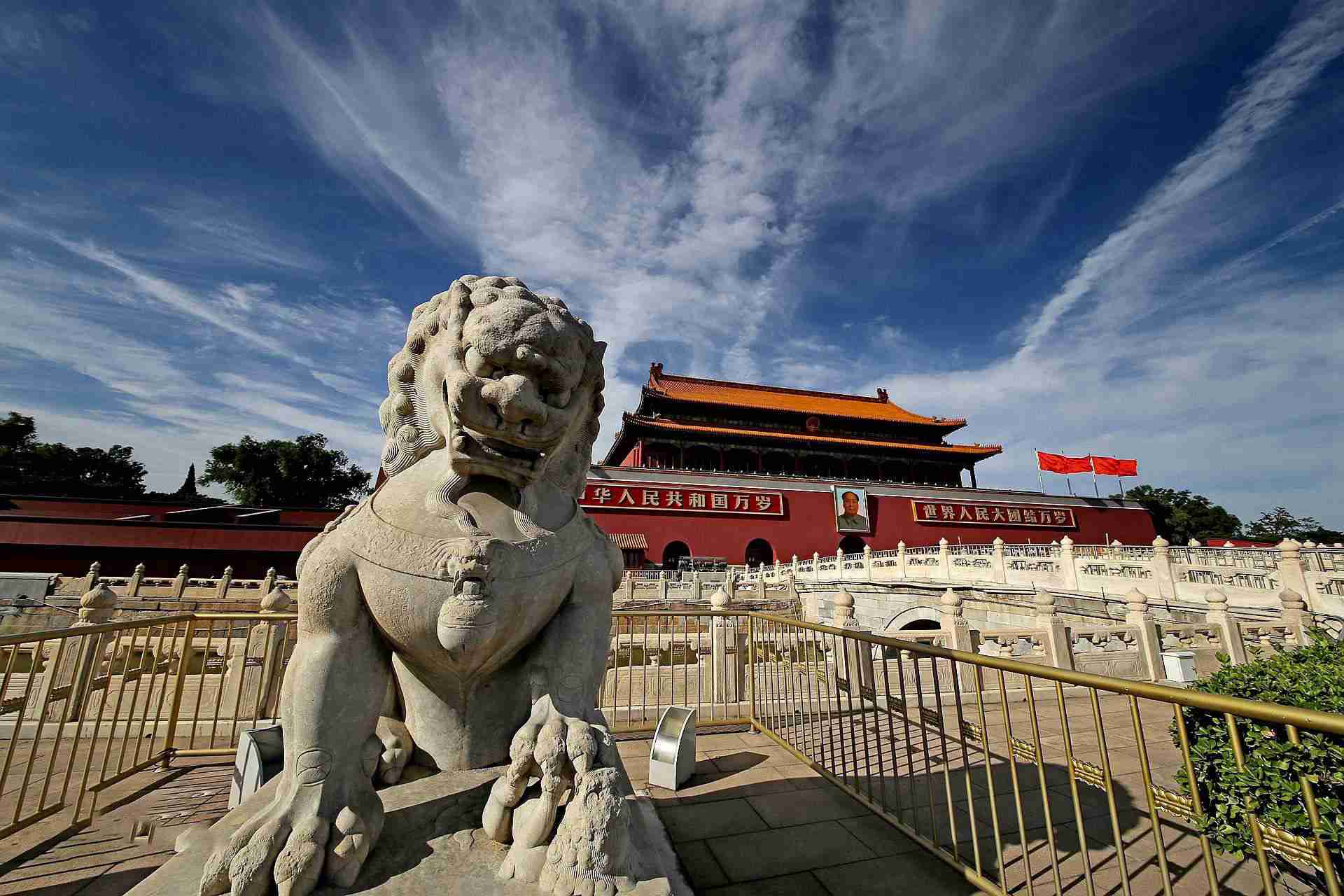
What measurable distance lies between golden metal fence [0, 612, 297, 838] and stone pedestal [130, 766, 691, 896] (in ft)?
4.20

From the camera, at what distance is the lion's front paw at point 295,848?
1.33 meters

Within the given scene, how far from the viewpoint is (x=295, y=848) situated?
1375mm

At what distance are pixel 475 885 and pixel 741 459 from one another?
945 inches

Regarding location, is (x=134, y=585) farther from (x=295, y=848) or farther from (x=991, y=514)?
(x=991, y=514)

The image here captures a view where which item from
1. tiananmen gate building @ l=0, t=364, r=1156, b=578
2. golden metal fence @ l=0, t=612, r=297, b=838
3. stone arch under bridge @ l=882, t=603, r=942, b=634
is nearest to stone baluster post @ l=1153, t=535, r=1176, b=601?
stone arch under bridge @ l=882, t=603, r=942, b=634

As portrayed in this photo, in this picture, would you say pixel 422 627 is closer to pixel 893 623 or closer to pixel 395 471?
pixel 395 471

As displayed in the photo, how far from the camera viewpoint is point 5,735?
440 centimetres

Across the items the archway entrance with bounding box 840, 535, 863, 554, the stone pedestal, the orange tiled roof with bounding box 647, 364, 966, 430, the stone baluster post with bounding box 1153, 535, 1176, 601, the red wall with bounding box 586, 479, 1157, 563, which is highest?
the orange tiled roof with bounding box 647, 364, 966, 430

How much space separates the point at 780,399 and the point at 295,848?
29847 millimetres

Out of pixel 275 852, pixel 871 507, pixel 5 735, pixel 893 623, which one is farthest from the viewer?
pixel 871 507

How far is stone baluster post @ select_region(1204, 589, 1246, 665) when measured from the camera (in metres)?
7.05

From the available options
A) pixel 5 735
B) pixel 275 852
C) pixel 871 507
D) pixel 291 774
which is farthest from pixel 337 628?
pixel 871 507

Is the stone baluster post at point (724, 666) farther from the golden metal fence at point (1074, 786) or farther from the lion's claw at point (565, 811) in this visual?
the lion's claw at point (565, 811)

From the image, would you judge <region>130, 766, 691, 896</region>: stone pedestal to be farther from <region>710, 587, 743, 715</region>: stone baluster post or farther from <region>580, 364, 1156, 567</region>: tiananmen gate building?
<region>580, 364, 1156, 567</region>: tiananmen gate building
